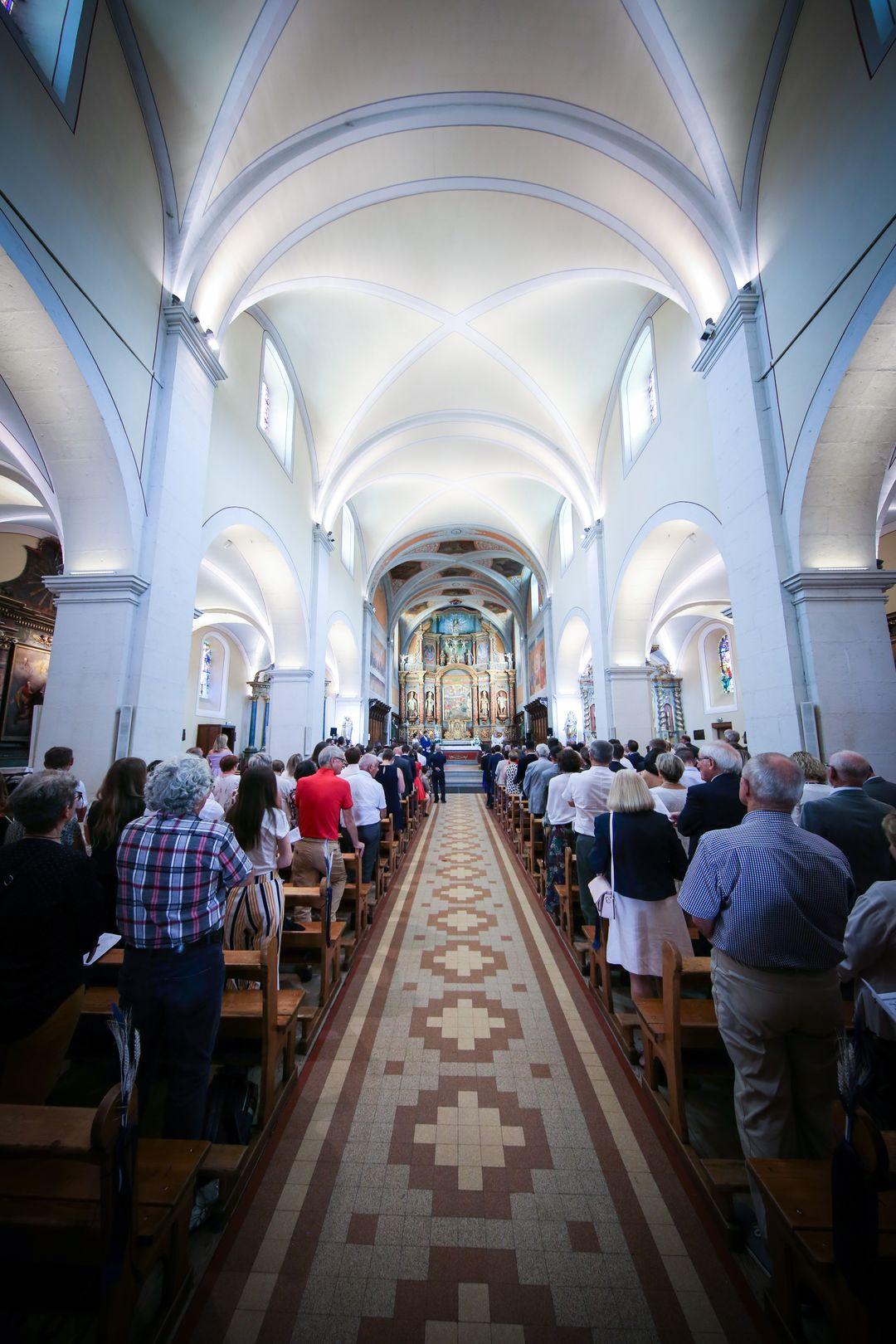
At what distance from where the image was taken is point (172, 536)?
218 inches

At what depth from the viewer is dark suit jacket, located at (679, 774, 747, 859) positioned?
3082mm

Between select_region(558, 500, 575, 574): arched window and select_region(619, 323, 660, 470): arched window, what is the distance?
4106mm

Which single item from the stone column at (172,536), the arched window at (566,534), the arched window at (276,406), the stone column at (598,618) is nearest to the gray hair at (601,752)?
the stone column at (172,536)

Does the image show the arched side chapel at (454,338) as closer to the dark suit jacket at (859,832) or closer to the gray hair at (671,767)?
the gray hair at (671,767)

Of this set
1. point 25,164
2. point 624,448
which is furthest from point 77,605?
point 624,448

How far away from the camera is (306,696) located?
10328 mm

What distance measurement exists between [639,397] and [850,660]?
21.2 feet

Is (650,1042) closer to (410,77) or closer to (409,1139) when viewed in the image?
(409,1139)

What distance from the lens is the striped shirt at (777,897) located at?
1682 mm

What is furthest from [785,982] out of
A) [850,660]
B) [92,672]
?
[92,672]

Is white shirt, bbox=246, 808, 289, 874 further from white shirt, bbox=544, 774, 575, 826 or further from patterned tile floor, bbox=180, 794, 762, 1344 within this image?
white shirt, bbox=544, 774, 575, 826

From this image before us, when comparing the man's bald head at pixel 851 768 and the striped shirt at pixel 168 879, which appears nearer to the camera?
the striped shirt at pixel 168 879

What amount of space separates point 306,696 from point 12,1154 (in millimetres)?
9279

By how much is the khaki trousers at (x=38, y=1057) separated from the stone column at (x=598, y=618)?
30.5ft
